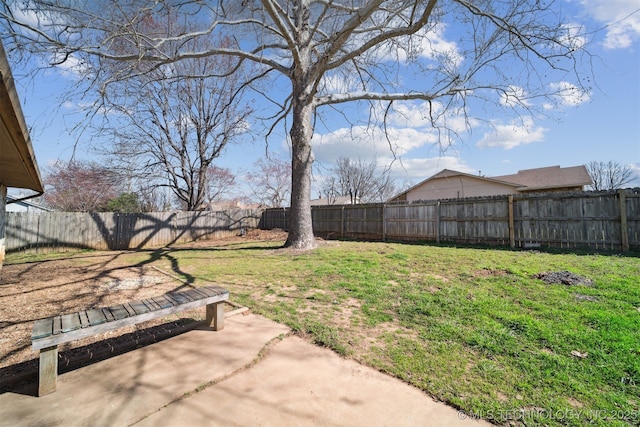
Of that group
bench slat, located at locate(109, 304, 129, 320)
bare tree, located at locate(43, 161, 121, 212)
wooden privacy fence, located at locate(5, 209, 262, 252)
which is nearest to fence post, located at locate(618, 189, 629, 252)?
bench slat, located at locate(109, 304, 129, 320)

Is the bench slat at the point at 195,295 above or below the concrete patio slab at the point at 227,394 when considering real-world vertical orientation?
above

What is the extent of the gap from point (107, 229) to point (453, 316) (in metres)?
13.4

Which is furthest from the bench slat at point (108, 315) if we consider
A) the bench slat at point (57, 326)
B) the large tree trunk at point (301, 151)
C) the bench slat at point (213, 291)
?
the large tree trunk at point (301, 151)

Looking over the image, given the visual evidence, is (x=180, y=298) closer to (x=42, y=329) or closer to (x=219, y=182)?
(x=42, y=329)

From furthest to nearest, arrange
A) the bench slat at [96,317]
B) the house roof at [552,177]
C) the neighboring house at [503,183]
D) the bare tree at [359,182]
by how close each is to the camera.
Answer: the bare tree at [359,182] → the neighboring house at [503,183] → the house roof at [552,177] → the bench slat at [96,317]

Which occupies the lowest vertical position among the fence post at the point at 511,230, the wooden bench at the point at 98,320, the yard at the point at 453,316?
the yard at the point at 453,316

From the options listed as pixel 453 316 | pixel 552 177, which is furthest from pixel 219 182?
pixel 552 177

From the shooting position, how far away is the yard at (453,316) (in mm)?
1977

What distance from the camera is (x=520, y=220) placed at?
839cm

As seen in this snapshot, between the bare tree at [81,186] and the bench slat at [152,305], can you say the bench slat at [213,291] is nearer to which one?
the bench slat at [152,305]

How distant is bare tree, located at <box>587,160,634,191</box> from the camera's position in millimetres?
38844

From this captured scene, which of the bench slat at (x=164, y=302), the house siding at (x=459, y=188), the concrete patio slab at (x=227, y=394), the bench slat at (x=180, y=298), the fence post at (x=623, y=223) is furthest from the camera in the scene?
the house siding at (x=459, y=188)

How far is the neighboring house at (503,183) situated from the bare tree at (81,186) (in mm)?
18159

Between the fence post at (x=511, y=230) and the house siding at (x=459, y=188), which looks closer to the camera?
the fence post at (x=511, y=230)
